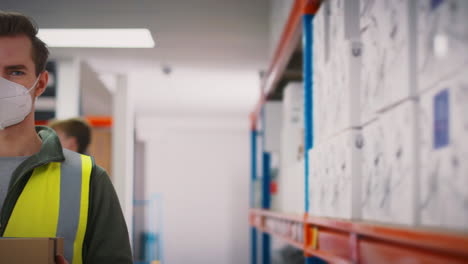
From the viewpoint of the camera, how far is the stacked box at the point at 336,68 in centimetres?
174

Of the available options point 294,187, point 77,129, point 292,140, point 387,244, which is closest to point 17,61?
point 387,244

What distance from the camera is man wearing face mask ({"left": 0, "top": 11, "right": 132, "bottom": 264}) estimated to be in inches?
68.5

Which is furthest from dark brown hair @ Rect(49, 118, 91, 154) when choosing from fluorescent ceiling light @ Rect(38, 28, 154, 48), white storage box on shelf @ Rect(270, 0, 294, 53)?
white storage box on shelf @ Rect(270, 0, 294, 53)

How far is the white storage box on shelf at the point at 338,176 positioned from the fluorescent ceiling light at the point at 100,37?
163 centimetres

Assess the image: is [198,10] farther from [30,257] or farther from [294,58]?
[30,257]

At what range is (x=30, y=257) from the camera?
4.65 ft

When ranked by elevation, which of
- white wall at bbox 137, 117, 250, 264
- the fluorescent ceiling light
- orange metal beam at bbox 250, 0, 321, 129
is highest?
the fluorescent ceiling light

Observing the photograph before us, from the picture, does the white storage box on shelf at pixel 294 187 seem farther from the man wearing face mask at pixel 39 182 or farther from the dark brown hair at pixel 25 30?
the dark brown hair at pixel 25 30

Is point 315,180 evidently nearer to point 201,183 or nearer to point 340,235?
point 340,235

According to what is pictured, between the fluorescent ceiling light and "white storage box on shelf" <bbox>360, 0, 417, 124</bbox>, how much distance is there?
2.12m

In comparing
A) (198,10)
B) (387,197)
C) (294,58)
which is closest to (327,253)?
(387,197)

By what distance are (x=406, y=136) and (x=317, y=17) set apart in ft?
4.05

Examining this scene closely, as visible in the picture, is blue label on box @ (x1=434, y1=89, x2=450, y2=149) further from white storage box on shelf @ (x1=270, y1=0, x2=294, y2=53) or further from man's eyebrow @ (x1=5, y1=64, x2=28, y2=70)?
white storage box on shelf @ (x1=270, y1=0, x2=294, y2=53)

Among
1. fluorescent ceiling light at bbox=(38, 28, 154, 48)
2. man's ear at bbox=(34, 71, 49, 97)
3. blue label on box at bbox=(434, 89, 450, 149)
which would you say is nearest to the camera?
blue label on box at bbox=(434, 89, 450, 149)
